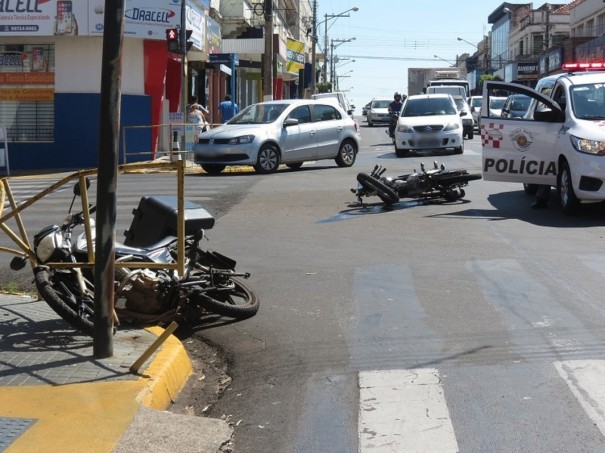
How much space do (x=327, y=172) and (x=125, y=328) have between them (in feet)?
47.6

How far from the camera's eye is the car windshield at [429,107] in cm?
2584

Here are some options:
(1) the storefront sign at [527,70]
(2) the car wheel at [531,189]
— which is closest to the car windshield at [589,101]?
(2) the car wheel at [531,189]

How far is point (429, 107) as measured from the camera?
25953mm

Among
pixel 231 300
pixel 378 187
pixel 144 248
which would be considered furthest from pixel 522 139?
pixel 144 248

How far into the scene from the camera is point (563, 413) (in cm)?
527

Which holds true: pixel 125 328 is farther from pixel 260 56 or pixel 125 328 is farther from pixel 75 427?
pixel 260 56

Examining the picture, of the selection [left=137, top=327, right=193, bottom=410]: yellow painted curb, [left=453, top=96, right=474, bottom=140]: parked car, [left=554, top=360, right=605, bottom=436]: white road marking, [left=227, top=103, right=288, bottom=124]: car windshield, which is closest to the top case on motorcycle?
[left=137, top=327, right=193, bottom=410]: yellow painted curb

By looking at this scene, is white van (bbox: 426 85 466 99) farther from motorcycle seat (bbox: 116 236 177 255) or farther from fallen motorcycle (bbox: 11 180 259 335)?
motorcycle seat (bbox: 116 236 177 255)

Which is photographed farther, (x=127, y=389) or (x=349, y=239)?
(x=349, y=239)

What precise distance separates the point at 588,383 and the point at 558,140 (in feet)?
26.3

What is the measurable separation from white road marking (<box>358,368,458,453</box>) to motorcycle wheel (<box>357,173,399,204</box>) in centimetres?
783

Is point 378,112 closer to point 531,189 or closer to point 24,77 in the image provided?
point 24,77

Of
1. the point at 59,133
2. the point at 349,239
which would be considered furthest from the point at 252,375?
the point at 59,133

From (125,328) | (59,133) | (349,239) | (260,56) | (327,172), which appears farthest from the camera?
(260,56)
